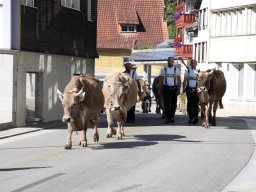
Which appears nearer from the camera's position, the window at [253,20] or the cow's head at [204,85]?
the cow's head at [204,85]

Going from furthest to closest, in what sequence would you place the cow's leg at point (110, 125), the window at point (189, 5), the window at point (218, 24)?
the window at point (189, 5), the window at point (218, 24), the cow's leg at point (110, 125)

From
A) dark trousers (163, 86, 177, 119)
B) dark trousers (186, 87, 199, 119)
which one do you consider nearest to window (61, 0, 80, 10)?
dark trousers (163, 86, 177, 119)

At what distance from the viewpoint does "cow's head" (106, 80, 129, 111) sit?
16781 millimetres

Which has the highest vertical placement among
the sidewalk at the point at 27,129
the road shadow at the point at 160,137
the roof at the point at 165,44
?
the roof at the point at 165,44

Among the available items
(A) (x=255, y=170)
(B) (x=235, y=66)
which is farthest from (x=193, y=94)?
(B) (x=235, y=66)

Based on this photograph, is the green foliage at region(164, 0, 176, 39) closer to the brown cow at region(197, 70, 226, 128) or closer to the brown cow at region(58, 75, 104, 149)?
the brown cow at region(197, 70, 226, 128)

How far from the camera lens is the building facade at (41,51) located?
21.6 m

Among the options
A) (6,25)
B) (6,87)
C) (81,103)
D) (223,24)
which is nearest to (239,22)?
(223,24)

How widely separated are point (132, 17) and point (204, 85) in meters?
47.4

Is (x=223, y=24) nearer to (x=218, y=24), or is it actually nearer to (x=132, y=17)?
(x=218, y=24)

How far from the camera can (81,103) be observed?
15.2m

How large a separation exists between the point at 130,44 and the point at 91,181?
188 feet

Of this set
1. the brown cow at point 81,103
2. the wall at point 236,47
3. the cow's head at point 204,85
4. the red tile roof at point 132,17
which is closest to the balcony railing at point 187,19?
the red tile roof at point 132,17

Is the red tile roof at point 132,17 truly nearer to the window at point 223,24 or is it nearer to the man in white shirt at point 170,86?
the window at point 223,24
